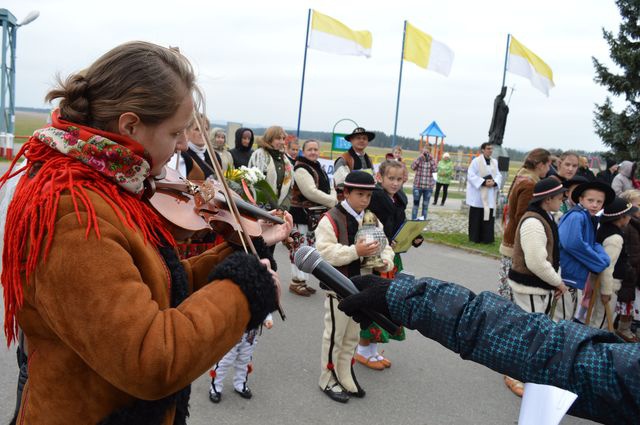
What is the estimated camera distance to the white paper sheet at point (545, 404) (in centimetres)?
121

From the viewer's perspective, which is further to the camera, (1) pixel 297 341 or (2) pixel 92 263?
(1) pixel 297 341

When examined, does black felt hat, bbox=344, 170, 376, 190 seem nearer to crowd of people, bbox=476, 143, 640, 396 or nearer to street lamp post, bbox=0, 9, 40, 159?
crowd of people, bbox=476, 143, 640, 396

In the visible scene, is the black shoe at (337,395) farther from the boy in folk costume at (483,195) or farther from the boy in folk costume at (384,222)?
the boy in folk costume at (483,195)

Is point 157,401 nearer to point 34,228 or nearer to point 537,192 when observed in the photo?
point 34,228

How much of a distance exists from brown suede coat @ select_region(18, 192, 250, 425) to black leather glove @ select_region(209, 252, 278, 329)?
23 mm

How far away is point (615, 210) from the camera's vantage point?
4.77m

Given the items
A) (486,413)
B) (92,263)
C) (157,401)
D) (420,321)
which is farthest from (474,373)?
(92,263)

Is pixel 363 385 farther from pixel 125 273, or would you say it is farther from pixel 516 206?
pixel 125 273

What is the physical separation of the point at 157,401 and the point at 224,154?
5.43 m

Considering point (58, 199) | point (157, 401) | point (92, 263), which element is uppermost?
point (58, 199)

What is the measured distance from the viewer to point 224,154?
657 centimetres

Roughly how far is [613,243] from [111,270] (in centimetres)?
486

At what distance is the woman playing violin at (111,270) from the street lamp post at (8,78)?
1904 cm

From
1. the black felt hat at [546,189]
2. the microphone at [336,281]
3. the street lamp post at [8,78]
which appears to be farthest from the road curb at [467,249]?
the street lamp post at [8,78]
